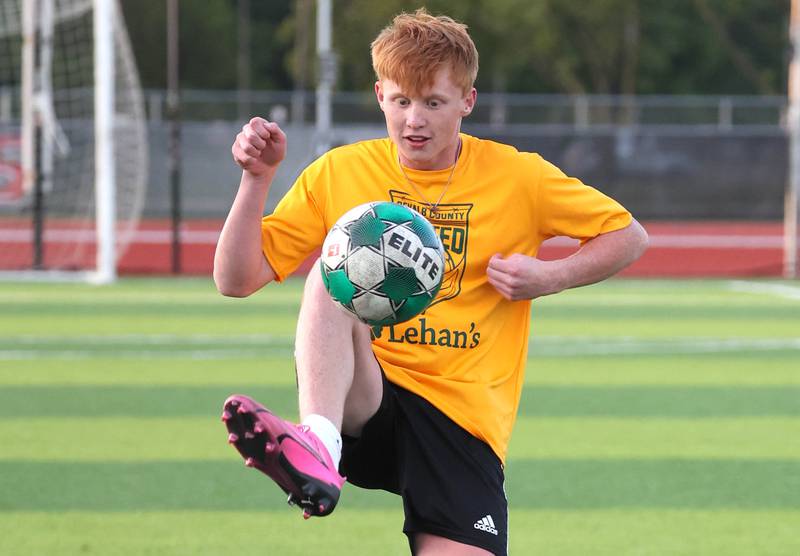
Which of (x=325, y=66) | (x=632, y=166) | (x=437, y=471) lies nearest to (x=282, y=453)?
(x=437, y=471)

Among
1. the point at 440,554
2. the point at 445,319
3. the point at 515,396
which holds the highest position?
the point at 445,319

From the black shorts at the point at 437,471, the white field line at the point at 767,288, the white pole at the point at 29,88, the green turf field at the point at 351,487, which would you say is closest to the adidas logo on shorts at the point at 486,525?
the black shorts at the point at 437,471

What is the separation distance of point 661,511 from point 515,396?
2.01 meters

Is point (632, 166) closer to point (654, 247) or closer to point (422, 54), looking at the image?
point (654, 247)

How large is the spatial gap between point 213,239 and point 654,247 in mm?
6782

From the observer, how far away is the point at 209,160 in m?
22.4

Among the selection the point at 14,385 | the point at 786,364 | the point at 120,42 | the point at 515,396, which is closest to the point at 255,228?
the point at 515,396

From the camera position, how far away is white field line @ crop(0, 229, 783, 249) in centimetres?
2152

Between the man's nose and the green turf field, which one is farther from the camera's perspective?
the green turf field

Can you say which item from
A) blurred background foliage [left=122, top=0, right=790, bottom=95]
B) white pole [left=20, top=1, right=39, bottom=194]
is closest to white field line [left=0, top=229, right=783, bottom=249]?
white pole [left=20, top=1, right=39, bottom=194]

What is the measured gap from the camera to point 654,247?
73.4 ft

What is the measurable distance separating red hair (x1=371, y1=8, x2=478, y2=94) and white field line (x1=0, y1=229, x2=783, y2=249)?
17056mm

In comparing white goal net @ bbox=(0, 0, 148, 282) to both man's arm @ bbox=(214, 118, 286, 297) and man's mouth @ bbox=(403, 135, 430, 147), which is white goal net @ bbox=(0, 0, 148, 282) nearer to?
man's arm @ bbox=(214, 118, 286, 297)

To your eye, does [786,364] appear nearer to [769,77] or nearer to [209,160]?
[209,160]
